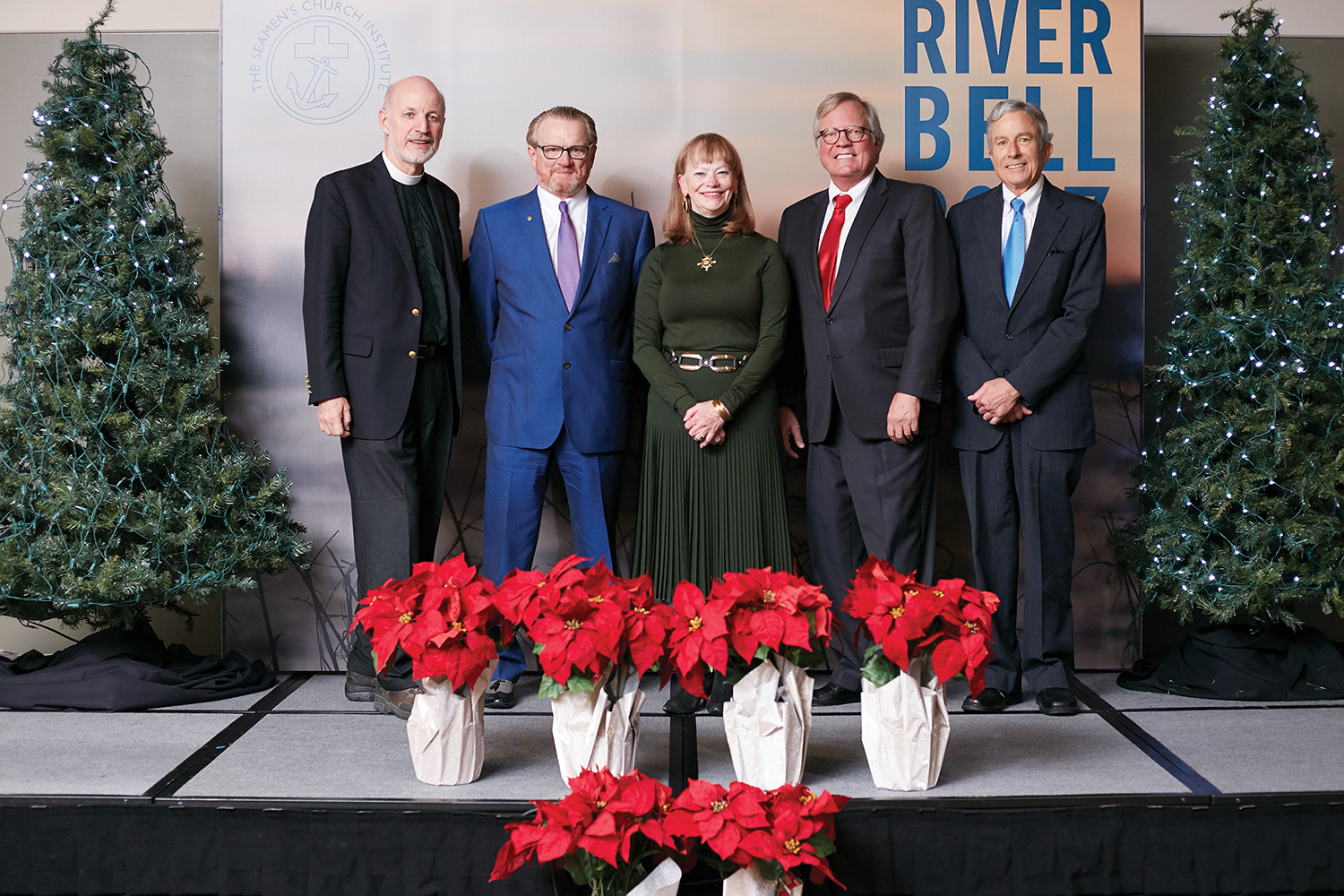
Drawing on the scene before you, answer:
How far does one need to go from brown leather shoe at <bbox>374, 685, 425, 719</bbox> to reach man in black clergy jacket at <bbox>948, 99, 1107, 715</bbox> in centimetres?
161

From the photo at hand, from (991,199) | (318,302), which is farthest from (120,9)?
(991,199)

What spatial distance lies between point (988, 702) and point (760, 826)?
58.1 inches

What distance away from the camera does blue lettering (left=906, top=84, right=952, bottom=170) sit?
371 cm

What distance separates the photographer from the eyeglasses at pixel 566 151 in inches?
127

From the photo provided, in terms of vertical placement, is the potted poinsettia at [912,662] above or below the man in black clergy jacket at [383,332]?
below

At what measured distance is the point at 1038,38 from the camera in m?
3.70

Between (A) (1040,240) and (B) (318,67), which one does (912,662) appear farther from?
(B) (318,67)

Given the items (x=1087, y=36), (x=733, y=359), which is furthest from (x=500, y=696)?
(x=1087, y=36)

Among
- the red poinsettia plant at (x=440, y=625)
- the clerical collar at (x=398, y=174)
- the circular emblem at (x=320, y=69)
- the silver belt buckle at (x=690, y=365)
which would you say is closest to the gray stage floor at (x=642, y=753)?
the red poinsettia plant at (x=440, y=625)

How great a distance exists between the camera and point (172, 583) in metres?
3.28

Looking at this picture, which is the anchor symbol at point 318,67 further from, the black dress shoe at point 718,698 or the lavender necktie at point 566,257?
the black dress shoe at point 718,698

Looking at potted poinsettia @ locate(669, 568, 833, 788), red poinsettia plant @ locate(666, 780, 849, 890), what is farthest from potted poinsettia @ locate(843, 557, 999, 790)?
red poinsettia plant @ locate(666, 780, 849, 890)

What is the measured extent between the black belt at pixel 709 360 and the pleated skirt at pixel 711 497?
0.06 ft

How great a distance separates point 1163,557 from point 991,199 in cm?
124
